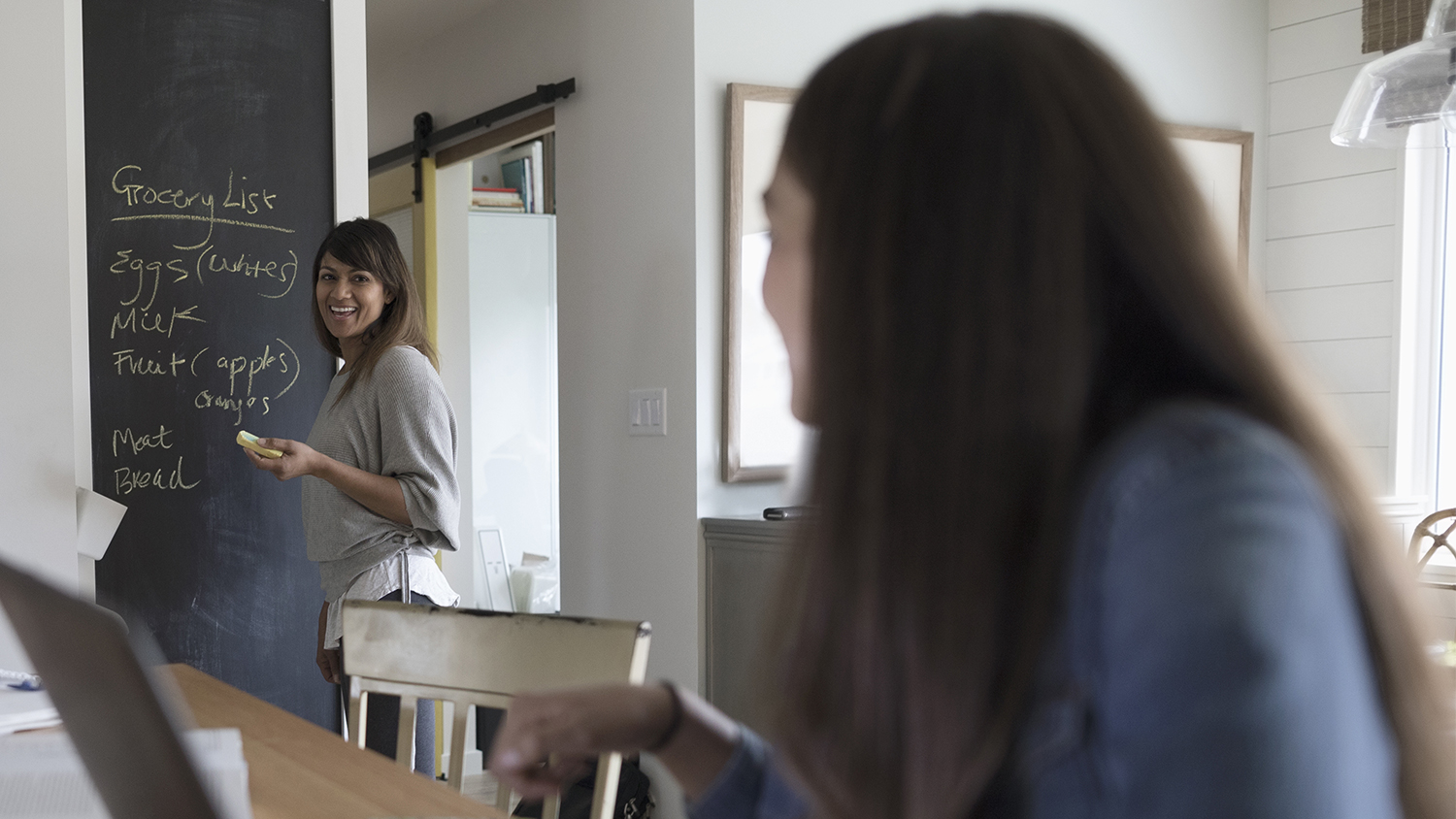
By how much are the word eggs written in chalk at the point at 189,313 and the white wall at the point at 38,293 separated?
0.11 metres

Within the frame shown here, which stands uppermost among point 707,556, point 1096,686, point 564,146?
point 564,146

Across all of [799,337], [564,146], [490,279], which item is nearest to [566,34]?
[564,146]

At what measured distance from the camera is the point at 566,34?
3.30 meters

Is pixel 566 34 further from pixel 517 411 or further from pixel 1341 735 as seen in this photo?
pixel 1341 735

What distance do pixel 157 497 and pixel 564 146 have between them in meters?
1.44

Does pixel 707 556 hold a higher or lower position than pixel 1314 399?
lower

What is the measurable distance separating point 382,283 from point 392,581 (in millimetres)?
526

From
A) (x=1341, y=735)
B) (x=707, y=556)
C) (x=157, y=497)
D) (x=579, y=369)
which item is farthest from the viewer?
(x=579, y=369)

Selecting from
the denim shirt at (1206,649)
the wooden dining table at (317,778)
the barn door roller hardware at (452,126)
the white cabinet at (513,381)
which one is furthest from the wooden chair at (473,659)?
the white cabinet at (513,381)

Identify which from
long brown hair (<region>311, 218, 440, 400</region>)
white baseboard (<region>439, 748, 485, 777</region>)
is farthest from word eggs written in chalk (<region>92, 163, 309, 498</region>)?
white baseboard (<region>439, 748, 485, 777</region>)

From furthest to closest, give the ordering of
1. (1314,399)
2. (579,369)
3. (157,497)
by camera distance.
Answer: (579,369), (157,497), (1314,399)

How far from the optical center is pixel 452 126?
12.7 feet

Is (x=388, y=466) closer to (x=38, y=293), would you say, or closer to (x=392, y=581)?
(x=392, y=581)

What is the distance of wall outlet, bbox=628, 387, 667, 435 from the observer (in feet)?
9.66
